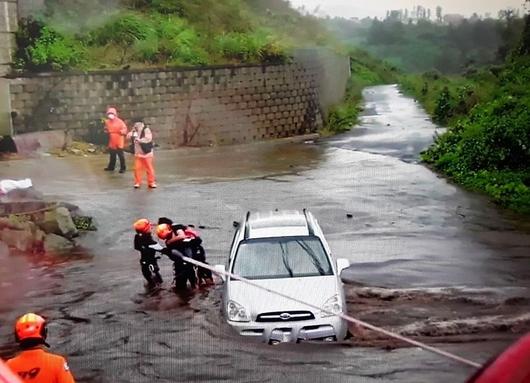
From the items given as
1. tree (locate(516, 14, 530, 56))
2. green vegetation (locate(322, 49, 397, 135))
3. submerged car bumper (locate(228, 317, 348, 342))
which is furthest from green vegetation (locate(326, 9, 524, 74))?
submerged car bumper (locate(228, 317, 348, 342))

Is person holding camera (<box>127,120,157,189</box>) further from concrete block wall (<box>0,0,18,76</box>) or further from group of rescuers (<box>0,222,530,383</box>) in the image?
group of rescuers (<box>0,222,530,383</box>)

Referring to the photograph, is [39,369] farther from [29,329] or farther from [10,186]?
[10,186]

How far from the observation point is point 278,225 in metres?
9.03

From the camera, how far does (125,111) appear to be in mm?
20469

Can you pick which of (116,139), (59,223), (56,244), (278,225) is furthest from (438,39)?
(278,225)

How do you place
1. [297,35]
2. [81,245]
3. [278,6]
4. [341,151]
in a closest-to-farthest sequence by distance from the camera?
[81,245] → [341,151] → [297,35] → [278,6]

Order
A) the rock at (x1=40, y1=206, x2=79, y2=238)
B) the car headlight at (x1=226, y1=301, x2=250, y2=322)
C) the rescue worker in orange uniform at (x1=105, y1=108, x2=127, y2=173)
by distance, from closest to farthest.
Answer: the car headlight at (x1=226, y1=301, x2=250, y2=322) → the rock at (x1=40, y1=206, x2=79, y2=238) → the rescue worker in orange uniform at (x1=105, y1=108, x2=127, y2=173)

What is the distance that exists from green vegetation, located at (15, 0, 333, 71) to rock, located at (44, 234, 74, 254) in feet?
28.7

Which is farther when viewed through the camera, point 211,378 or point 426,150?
point 426,150

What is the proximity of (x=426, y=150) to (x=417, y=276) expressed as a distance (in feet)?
37.8

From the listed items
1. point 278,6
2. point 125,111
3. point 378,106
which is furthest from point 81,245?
point 378,106

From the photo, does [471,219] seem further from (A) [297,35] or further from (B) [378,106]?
(B) [378,106]

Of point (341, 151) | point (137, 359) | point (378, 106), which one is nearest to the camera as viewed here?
point (137, 359)

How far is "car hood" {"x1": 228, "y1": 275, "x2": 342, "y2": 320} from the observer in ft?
25.0
